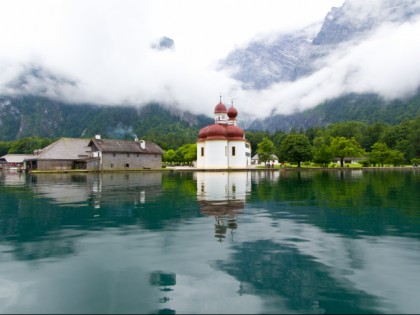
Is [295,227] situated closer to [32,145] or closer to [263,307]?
[263,307]

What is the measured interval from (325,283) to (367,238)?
520 centimetres

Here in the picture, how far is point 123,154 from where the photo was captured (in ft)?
291

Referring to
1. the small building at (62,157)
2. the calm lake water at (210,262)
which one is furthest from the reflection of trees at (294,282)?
the small building at (62,157)

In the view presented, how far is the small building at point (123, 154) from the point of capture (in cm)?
8575

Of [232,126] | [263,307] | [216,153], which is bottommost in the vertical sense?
[263,307]

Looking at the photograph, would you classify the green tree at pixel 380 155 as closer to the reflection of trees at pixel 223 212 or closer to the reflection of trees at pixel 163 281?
the reflection of trees at pixel 223 212

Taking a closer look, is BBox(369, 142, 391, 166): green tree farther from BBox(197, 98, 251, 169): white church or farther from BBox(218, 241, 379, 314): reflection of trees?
BBox(218, 241, 379, 314): reflection of trees

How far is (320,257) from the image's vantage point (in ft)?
34.1

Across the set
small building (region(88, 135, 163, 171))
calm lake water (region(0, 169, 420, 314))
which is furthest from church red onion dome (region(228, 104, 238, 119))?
calm lake water (region(0, 169, 420, 314))

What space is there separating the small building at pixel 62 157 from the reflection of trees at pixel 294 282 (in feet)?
268

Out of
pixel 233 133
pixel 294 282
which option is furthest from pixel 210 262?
pixel 233 133

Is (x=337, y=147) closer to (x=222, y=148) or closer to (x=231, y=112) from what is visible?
(x=231, y=112)

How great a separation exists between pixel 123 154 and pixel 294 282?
8382cm

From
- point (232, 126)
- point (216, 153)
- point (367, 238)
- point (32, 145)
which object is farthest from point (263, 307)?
point (32, 145)
